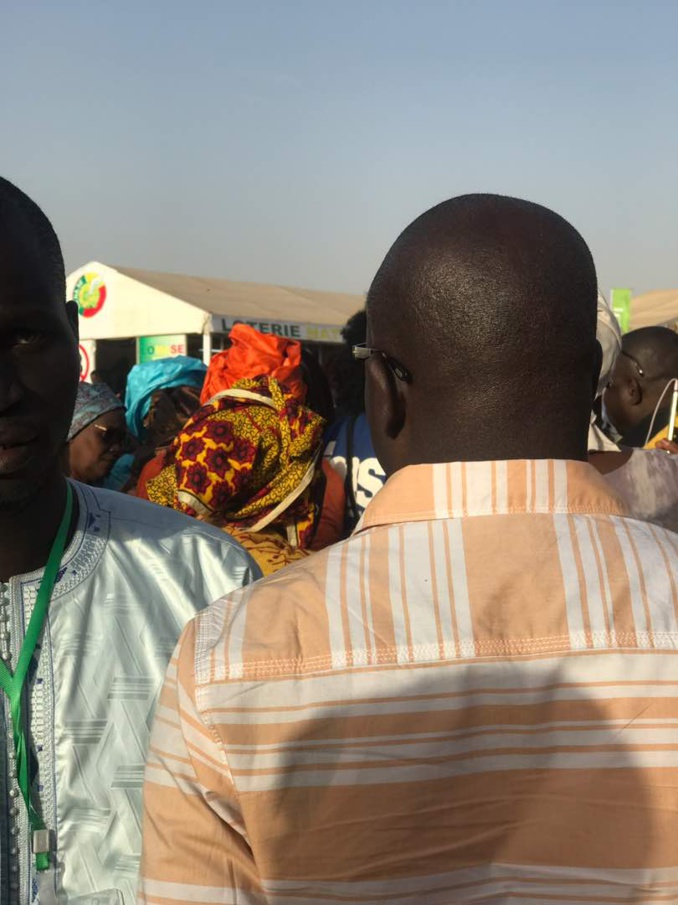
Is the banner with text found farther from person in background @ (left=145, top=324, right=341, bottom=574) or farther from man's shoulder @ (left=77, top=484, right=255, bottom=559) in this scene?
man's shoulder @ (left=77, top=484, right=255, bottom=559)

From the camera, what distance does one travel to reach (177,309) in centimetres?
1394

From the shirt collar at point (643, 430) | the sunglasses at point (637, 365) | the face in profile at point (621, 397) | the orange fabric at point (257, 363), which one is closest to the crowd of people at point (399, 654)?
the orange fabric at point (257, 363)

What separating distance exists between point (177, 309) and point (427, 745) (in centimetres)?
1323

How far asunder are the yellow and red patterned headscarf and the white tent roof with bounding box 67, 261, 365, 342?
33.1ft

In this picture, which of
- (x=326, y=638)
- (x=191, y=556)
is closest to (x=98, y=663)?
(x=191, y=556)

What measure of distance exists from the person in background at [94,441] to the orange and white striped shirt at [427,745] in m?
4.05

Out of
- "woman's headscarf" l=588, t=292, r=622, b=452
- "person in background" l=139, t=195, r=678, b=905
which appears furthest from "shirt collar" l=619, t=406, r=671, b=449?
"person in background" l=139, t=195, r=678, b=905

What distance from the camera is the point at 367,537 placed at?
1.25m

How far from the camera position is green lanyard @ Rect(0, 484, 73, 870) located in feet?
4.88

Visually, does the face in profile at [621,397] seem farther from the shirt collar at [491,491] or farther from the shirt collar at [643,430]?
the shirt collar at [491,491]

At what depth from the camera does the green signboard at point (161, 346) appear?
550 inches

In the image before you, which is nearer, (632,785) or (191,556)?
(632,785)

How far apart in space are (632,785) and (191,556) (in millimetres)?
883

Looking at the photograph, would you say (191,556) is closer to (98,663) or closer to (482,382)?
(98,663)
